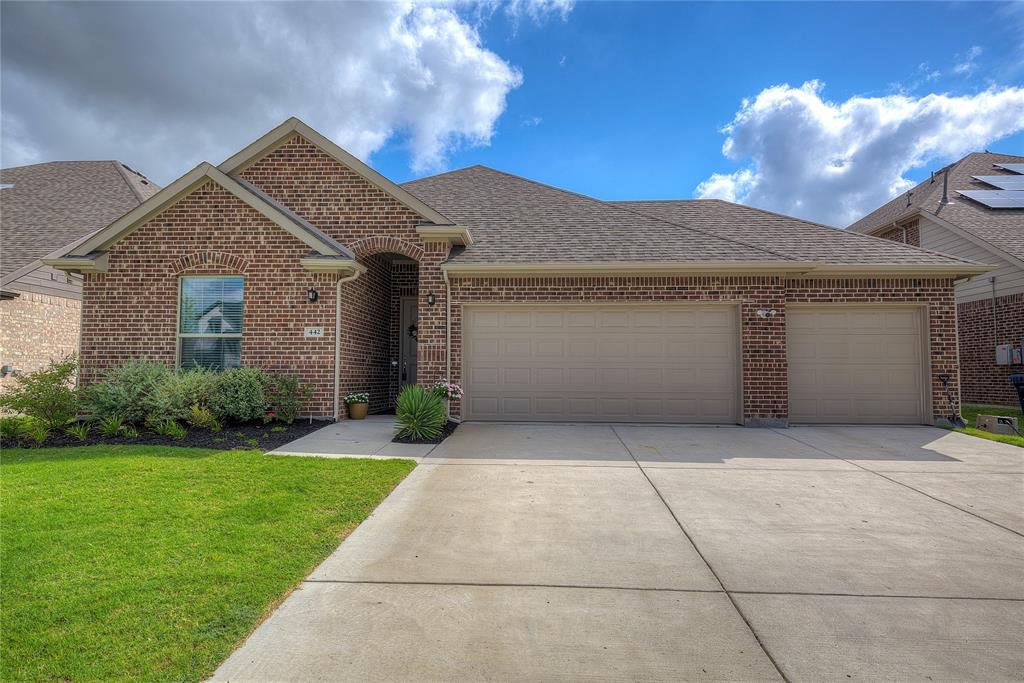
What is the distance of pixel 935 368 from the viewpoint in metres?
10.3

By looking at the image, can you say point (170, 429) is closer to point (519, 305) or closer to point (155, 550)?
point (155, 550)

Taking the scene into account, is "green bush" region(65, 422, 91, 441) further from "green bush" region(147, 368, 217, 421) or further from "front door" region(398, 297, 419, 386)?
"front door" region(398, 297, 419, 386)

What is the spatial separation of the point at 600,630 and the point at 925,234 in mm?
19386

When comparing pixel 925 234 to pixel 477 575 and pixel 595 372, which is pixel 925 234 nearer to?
pixel 595 372

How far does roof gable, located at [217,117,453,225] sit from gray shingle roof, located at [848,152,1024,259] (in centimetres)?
1601

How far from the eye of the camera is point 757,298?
33.3 feet

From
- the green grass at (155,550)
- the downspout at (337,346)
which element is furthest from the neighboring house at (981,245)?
the green grass at (155,550)

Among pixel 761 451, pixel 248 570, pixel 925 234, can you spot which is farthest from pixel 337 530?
pixel 925 234

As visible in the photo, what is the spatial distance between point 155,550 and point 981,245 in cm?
1960

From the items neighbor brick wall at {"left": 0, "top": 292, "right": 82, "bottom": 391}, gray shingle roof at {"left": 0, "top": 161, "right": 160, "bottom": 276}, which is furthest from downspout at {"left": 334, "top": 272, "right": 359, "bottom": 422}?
gray shingle roof at {"left": 0, "top": 161, "right": 160, "bottom": 276}

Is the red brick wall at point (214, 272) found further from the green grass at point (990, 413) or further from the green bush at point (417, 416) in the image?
the green grass at point (990, 413)

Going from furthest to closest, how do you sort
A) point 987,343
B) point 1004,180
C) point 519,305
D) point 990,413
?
point 1004,180 < point 987,343 < point 990,413 < point 519,305

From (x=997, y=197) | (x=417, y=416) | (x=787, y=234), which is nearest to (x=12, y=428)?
(x=417, y=416)

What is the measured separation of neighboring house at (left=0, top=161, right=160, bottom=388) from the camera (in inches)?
471
